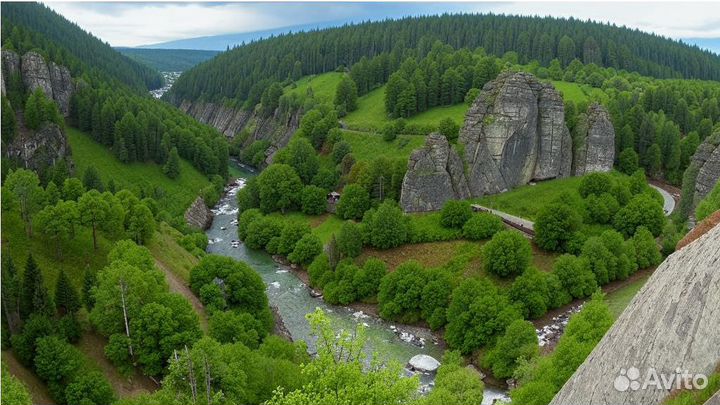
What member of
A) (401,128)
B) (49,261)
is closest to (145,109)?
(401,128)

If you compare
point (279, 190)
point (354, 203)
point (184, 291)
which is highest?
point (354, 203)

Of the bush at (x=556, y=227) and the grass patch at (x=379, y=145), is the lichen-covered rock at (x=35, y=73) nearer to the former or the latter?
the grass patch at (x=379, y=145)

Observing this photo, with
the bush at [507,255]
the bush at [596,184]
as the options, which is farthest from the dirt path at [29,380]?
the bush at [596,184]

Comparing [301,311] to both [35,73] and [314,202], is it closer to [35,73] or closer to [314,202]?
[314,202]

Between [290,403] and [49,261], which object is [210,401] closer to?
[290,403]

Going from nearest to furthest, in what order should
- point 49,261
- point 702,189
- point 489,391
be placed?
point 489,391, point 49,261, point 702,189

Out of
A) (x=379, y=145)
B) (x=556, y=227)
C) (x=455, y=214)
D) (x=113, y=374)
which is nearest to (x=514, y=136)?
(x=455, y=214)

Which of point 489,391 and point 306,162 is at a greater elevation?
point 306,162
